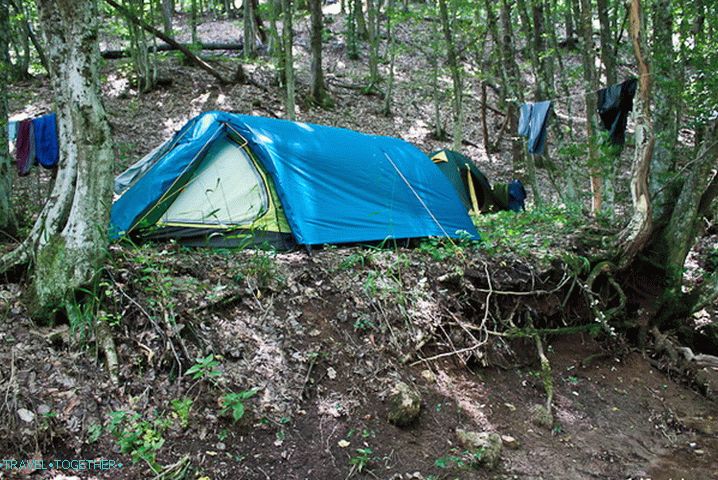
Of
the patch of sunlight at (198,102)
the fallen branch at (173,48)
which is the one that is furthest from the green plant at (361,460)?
the fallen branch at (173,48)

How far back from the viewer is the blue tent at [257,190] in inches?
229

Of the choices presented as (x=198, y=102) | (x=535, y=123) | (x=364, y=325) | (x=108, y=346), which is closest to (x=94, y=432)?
(x=108, y=346)

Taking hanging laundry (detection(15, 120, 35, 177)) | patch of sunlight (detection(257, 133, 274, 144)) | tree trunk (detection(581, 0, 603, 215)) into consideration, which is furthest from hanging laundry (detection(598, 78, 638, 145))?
hanging laundry (detection(15, 120, 35, 177))

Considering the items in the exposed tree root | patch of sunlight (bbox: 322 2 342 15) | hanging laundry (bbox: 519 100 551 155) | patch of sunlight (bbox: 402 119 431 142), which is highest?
patch of sunlight (bbox: 322 2 342 15)

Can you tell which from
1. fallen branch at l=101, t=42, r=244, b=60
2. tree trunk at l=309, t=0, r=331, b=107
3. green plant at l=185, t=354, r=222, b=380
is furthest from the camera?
fallen branch at l=101, t=42, r=244, b=60

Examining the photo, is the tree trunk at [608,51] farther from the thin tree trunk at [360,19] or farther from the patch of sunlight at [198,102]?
the thin tree trunk at [360,19]

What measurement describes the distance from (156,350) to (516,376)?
A: 11.6 ft

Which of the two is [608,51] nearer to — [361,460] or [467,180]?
[467,180]

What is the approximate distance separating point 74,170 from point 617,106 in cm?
688

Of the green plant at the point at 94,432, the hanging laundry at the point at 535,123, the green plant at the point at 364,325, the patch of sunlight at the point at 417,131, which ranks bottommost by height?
the green plant at the point at 364,325

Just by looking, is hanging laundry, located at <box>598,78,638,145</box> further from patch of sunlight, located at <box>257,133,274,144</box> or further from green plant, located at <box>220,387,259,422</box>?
green plant, located at <box>220,387,259,422</box>

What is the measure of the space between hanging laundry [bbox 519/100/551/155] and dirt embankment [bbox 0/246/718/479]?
3274 mm

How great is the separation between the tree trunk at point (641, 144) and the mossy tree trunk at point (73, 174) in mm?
5774

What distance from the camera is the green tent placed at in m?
11.1
